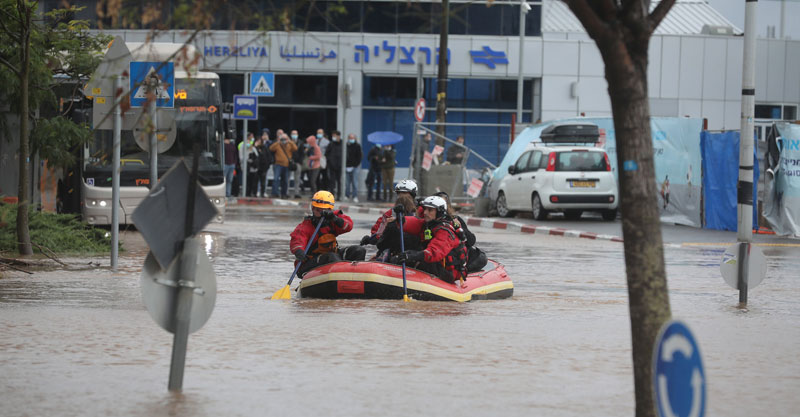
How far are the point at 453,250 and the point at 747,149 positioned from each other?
10.7ft

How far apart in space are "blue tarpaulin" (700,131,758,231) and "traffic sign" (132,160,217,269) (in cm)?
1924

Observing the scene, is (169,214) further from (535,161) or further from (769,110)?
(769,110)

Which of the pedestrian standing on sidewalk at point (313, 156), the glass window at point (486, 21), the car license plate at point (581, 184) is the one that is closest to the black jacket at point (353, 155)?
the pedestrian standing on sidewalk at point (313, 156)

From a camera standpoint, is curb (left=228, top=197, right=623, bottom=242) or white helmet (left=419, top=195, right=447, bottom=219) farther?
curb (left=228, top=197, right=623, bottom=242)

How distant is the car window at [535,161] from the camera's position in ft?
96.1

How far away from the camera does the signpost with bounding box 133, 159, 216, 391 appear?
7.15m

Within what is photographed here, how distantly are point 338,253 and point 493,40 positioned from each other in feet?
110

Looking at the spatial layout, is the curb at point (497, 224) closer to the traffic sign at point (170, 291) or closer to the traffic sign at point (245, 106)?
the traffic sign at point (245, 106)

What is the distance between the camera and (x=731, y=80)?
48.2 m

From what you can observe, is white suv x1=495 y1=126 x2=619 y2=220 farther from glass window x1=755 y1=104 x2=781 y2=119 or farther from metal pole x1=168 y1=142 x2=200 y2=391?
glass window x1=755 y1=104 x2=781 y2=119

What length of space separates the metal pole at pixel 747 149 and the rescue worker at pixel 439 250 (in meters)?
2.88

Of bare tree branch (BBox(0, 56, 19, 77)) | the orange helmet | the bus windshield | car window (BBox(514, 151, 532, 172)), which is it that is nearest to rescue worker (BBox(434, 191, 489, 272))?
the orange helmet

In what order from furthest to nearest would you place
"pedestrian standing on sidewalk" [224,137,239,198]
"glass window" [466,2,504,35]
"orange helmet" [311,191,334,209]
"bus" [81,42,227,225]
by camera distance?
"glass window" [466,2,504,35] < "pedestrian standing on sidewalk" [224,137,239,198] < "bus" [81,42,227,225] < "orange helmet" [311,191,334,209]

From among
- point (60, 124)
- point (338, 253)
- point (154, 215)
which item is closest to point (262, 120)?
point (60, 124)
